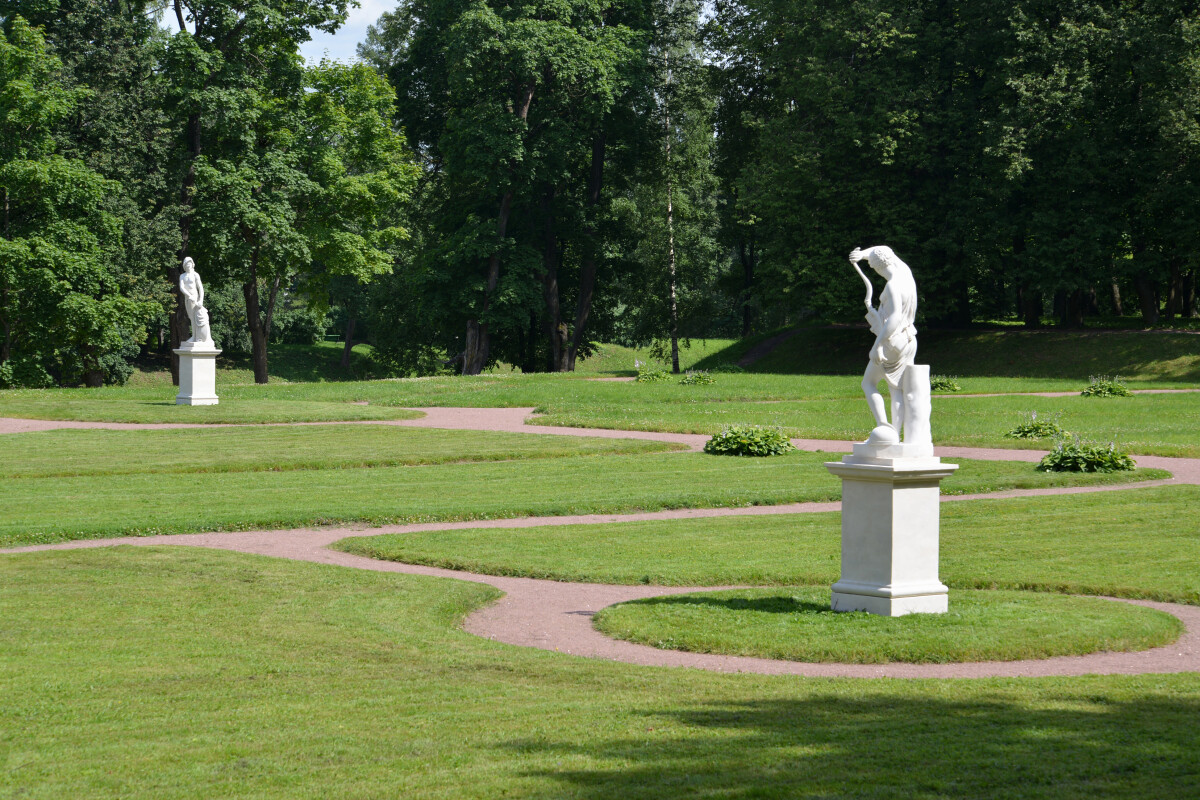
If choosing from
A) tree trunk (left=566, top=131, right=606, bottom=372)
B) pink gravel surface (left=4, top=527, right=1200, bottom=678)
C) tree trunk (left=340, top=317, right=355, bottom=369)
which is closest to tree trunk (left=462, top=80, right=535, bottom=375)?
tree trunk (left=566, top=131, right=606, bottom=372)

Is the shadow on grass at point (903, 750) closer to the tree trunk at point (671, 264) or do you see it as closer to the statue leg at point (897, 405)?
the statue leg at point (897, 405)

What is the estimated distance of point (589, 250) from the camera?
1911 inches

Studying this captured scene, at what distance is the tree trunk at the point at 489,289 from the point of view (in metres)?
44.6

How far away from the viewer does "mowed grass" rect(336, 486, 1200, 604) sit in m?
11.3

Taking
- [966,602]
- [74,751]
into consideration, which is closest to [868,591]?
[966,602]

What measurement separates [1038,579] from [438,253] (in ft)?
118

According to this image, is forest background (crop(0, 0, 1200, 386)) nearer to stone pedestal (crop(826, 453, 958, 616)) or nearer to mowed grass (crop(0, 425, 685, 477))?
mowed grass (crop(0, 425, 685, 477))

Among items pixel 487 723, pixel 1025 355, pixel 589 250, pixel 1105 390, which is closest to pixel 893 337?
pixel 487 723

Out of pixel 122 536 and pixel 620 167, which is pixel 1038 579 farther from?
pixel 620 167

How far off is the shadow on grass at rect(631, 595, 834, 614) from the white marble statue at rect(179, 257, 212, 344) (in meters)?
21.2

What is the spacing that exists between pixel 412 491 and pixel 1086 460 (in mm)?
10507

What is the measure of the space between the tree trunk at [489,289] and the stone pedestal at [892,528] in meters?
35.8

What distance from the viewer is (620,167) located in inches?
1941

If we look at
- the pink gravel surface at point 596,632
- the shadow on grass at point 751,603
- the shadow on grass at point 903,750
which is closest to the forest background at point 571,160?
the pink gravel surface at point 596,632
